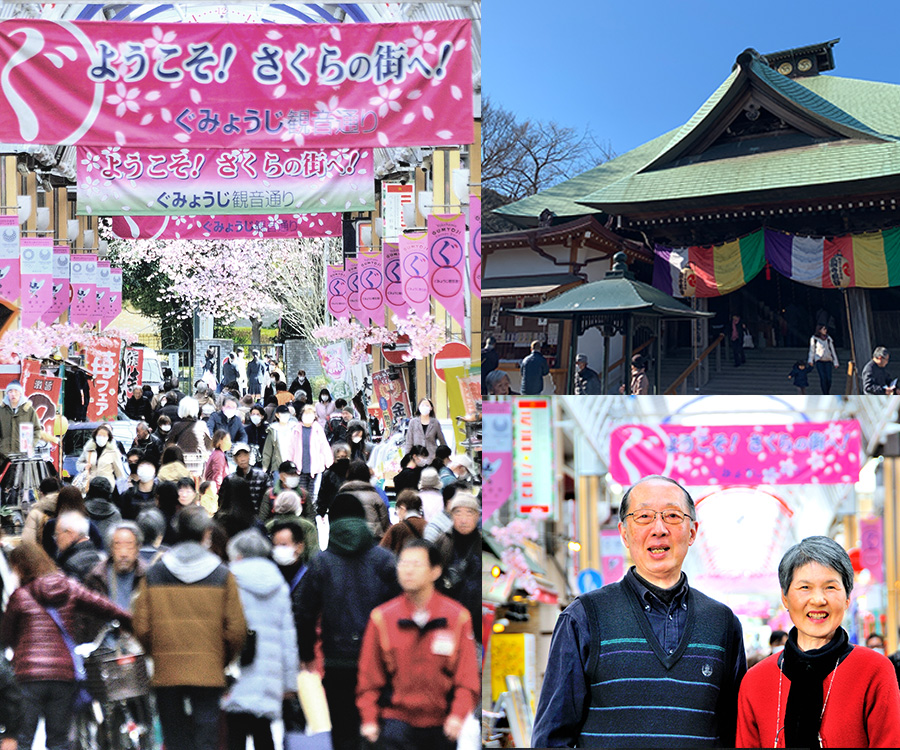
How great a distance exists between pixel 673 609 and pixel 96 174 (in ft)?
10.3

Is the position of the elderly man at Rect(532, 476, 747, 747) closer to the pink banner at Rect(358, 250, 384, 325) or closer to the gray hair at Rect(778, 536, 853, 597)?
the gray hair at Rect(778, 536, 853, 597)

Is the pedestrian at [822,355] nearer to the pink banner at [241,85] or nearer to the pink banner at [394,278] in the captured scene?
the pink banner at [241,85]

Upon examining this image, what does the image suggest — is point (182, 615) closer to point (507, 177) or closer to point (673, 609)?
point (673, 609)

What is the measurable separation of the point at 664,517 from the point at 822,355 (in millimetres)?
1602

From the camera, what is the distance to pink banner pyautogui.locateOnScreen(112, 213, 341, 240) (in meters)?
4.12

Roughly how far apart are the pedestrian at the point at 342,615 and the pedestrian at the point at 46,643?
77cm

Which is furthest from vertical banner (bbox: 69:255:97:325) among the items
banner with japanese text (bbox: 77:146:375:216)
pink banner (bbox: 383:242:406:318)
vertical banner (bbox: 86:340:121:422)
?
pink banner (bbox: 383:242:406:318)

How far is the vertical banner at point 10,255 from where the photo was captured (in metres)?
4.02

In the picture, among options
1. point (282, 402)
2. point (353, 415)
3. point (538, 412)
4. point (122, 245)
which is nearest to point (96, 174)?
point (122, 245)

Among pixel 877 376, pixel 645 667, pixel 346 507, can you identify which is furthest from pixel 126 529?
pixel 877 376

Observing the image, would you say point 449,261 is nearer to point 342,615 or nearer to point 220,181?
point 220,181

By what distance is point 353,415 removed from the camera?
4383mm

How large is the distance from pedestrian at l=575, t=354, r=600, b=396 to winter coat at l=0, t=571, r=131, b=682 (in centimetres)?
228

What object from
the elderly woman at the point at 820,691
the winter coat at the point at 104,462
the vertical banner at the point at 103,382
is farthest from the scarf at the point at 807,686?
the vertical banner at the point at 103,382
